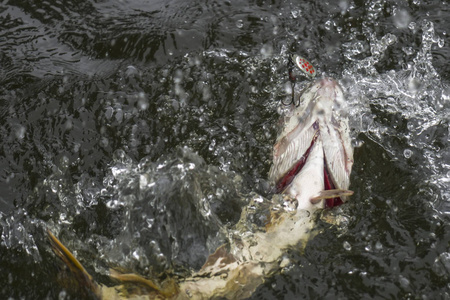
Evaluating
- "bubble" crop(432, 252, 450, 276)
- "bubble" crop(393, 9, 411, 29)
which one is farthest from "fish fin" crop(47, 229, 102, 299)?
"bubble" crop(393, 9, 411, 29)

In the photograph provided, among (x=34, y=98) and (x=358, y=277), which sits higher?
(x=34, y=98)

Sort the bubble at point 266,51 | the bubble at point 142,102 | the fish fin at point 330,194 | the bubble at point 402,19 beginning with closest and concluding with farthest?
the fish fin at point 330,194 → the bubble at point 142,102 → the bubble at point 266,51 → the bubble at point 402,19

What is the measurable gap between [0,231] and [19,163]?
49 cm

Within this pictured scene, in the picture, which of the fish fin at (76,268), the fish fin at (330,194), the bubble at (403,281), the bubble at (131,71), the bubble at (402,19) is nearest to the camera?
the fish fin at (76,268)

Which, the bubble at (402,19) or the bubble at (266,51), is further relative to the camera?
the bubble at (402,19)

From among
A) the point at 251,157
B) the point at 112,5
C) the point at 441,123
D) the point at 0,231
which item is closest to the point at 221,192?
the point at 251,157

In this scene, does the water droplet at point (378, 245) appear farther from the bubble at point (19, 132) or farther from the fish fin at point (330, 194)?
the bubble at point (19, 132)

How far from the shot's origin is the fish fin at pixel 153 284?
2736mm

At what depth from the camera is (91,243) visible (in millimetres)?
3162

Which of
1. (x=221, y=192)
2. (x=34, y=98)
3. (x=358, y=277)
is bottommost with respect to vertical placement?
(x=358, y=277)

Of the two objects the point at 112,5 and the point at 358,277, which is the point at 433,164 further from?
the point at 112,5

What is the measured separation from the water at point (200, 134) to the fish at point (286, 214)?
8 centimetres

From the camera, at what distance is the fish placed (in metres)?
2.78

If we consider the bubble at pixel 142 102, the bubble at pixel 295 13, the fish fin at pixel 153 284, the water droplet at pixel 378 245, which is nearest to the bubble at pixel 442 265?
the water droplet at pixel 378 245
